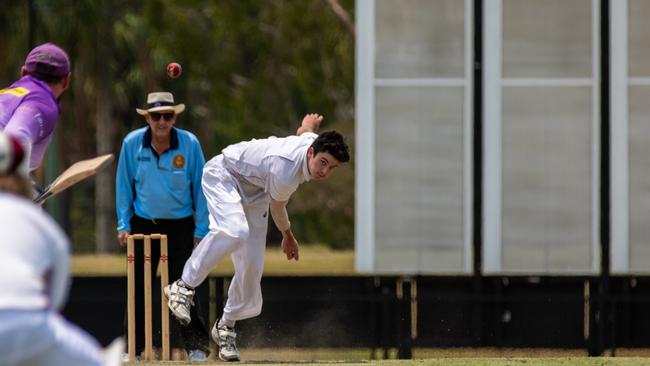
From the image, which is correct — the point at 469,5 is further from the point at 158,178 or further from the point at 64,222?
the point at 64,222

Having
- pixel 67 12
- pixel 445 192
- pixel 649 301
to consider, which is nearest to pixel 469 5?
pixel 445 192

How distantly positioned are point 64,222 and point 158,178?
23.5 meters

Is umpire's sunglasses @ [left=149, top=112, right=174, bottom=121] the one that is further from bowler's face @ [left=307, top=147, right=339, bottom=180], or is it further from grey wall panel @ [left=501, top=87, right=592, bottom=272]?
grey wall panel @ [left=501, top=87, right=592, bottom=272]

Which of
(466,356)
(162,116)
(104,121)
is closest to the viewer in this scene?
(162,116)

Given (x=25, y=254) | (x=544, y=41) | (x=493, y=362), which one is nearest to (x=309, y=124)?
(x=493, y=362)

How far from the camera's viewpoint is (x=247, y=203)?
26.8 feet

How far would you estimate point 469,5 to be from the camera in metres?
12.6

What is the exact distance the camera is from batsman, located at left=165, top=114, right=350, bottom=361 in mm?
7824

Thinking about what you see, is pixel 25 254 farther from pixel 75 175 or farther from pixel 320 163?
pixel 320 163

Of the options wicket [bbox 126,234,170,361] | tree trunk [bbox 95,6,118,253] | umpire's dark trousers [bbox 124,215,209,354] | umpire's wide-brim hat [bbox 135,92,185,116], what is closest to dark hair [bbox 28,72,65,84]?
wicket [bbox 126,234,170,361]

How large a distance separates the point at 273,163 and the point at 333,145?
404 mm

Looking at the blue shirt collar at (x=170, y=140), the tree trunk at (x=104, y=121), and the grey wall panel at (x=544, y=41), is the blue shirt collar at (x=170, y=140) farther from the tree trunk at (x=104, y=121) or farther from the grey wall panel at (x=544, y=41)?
the tree trunk at (x=104, y=121)

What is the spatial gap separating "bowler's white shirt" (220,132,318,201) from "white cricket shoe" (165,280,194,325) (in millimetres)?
568

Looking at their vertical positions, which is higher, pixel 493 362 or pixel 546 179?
pixel 546 179
